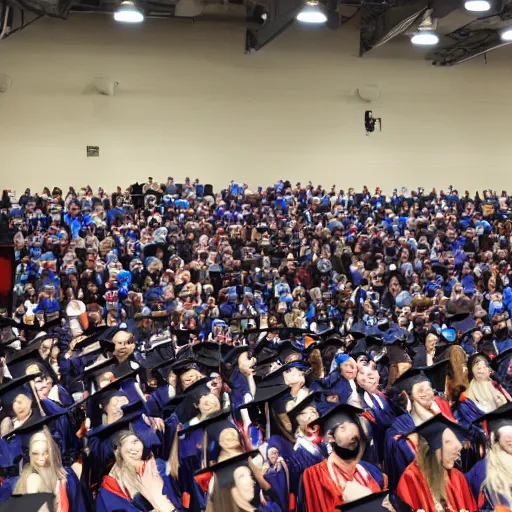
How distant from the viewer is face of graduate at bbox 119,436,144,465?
18.0 feet

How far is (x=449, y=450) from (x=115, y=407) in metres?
2.20

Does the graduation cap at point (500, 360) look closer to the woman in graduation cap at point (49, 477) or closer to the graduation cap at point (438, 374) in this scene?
the graduation cap at point (438, 374)

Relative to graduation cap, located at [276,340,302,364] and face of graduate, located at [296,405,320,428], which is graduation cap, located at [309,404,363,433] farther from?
graduation cap, located at [276,340,302,364]

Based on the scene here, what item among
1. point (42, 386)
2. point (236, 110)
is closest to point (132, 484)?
point (42, 386)

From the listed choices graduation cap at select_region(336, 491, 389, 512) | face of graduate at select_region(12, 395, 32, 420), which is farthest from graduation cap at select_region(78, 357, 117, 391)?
graduation cap at select_region(336, 491, 389, 512)

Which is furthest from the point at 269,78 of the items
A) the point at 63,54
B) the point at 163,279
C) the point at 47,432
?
the point at 47,432

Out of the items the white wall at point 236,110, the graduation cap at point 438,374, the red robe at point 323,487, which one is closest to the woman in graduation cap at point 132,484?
the red robe at point 323,487

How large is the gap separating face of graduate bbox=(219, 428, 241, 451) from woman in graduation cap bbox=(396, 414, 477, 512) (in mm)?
1109

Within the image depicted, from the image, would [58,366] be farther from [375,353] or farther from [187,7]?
[187,7]

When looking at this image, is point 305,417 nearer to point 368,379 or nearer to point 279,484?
point 279,484

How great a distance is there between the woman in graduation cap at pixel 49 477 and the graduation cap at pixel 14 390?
0.81 m

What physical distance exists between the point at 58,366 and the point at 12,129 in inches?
509

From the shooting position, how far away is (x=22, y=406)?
6.20 m

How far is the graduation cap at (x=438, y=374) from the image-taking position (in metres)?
7.90
